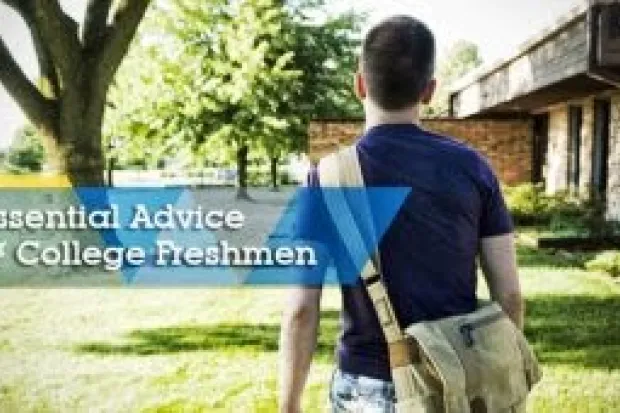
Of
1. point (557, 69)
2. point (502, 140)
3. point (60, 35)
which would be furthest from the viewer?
point (502, 140)

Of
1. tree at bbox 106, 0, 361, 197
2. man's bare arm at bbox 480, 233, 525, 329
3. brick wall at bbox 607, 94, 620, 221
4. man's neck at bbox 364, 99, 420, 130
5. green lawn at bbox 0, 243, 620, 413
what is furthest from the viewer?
tree at bbox 106, 0, 361, 197

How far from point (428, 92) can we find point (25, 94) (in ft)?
40.0

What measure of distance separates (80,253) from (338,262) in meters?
12.8

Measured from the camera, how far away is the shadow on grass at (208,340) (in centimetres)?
845

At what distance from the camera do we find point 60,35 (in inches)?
543

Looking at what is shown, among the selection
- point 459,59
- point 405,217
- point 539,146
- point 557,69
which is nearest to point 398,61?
point 405,217

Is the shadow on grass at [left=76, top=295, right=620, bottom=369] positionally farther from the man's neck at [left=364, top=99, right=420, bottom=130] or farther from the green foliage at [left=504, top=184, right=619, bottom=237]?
the green foliage at [left=504, top=184, right=619, bottom=237]

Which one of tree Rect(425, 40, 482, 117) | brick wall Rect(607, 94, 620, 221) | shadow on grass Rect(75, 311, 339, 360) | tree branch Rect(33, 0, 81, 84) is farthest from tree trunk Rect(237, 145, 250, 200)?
tree Rect(425, 40, 482, 117)

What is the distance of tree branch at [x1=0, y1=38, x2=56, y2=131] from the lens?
13.6m

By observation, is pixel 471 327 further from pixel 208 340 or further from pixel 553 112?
pixel 553 112

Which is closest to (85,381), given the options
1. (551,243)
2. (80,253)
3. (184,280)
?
(184,280)

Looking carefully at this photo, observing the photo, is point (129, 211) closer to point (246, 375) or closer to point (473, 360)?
point (246, 375)

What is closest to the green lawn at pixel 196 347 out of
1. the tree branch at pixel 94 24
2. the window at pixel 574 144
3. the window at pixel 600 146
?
the tree branch at pixel 94 24

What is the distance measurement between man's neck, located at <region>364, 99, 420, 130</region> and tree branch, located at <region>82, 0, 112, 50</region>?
1209cm
